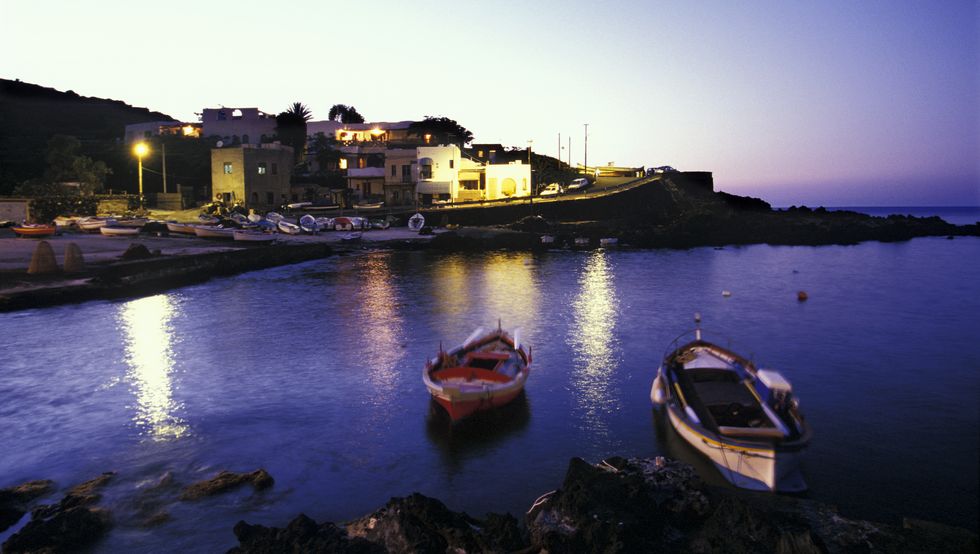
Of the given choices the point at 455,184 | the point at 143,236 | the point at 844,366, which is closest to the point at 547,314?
the point at 844,366

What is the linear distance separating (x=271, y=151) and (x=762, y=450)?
239 ft

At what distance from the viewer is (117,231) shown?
182 feet

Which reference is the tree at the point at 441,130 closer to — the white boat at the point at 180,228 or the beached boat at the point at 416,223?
the beached boat at the point at 416,223

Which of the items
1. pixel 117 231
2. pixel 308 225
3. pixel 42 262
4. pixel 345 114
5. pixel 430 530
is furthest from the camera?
pixel 345 114

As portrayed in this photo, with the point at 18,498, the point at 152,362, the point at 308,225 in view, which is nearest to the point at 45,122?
the point at 308,225

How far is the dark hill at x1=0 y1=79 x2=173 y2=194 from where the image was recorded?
90.9 meters

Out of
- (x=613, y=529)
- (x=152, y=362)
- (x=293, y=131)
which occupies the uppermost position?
(x=293, y=131)

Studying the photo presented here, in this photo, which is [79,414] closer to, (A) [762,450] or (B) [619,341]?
(A) [762,450]

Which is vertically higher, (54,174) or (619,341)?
(54,174)

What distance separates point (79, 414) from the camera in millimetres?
18859

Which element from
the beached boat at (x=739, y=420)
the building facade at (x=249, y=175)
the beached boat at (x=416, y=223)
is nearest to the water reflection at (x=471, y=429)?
the beached boat at (x=739, y=420)

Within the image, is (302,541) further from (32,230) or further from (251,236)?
(251,236)

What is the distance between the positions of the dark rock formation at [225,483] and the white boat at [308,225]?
5493cm

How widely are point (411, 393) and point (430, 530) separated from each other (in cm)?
1058
